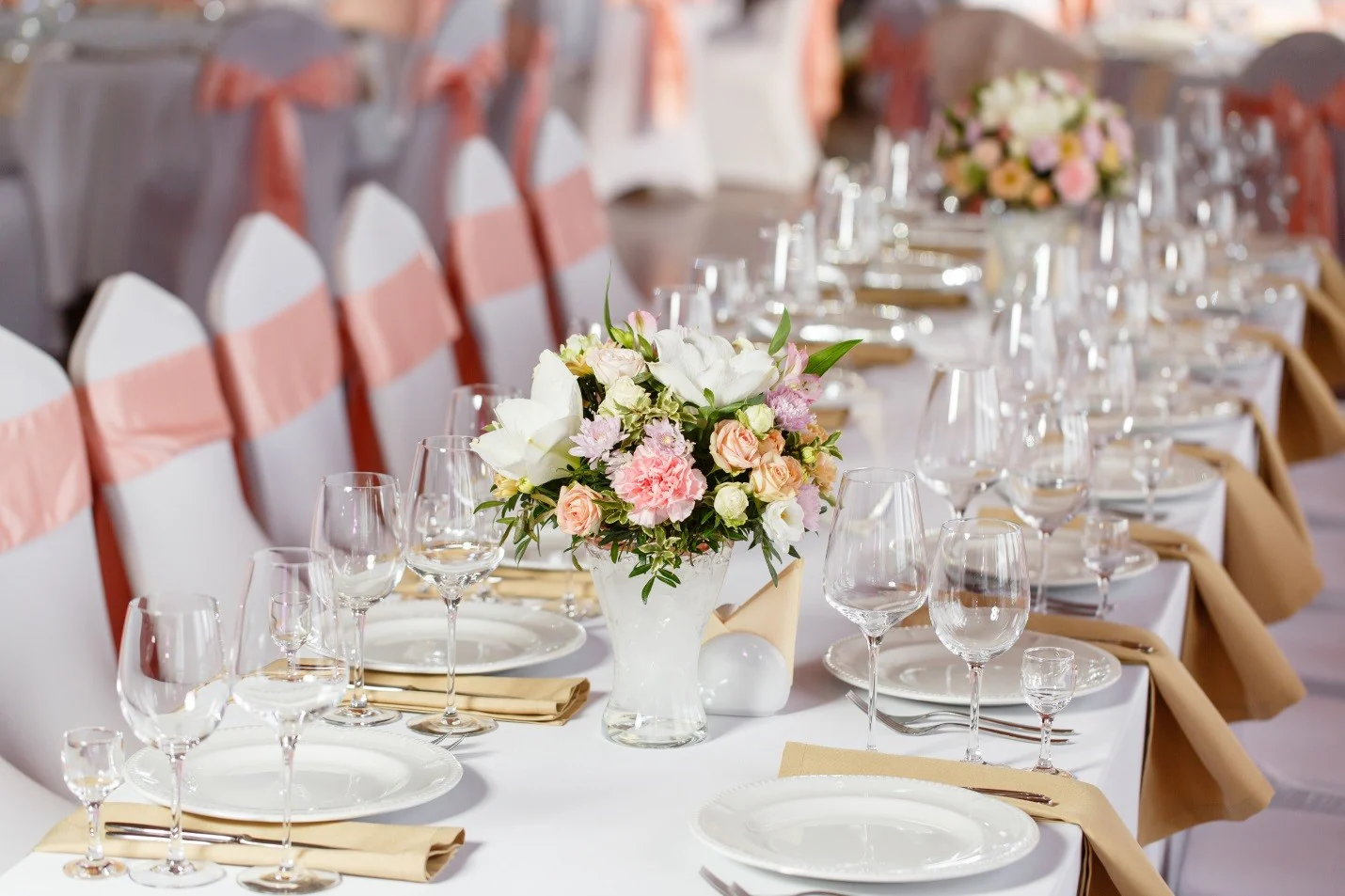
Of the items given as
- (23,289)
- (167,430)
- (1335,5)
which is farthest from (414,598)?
(1335,5)

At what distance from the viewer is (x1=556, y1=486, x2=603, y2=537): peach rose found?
1.41 metres

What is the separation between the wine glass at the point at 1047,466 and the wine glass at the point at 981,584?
434 millimetres

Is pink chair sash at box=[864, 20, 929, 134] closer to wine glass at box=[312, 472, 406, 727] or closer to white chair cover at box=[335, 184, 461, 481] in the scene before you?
white chair cover at box=[335, 184, 461, 481]

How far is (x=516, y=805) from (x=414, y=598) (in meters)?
0.52

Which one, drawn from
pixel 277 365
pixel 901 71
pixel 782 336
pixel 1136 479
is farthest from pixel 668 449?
pixel 901 71

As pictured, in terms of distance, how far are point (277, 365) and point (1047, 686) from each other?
5.19 ft

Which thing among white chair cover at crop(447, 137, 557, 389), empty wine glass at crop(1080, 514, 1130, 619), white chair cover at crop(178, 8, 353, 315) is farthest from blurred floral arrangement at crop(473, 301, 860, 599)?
white chair cover at crop(178, 8, 353, 315)

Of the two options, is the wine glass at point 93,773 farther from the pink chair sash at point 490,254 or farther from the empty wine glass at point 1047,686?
the pink chair sash at point 490,254

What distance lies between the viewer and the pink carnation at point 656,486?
1.38 m

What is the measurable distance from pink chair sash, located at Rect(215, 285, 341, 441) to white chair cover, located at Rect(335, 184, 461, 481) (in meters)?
0.19

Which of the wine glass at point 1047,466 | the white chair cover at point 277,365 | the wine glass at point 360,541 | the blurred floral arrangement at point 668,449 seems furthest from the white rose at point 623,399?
the white chair cover at point 277,365

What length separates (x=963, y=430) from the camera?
1911mm

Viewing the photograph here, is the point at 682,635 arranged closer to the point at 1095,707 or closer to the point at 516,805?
the point at 516,805

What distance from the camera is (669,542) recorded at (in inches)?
56.1
